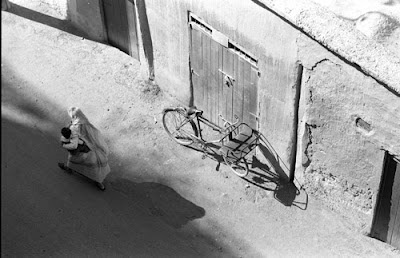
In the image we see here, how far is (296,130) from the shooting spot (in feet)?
29.6

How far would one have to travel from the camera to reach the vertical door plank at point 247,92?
9069 millimetres

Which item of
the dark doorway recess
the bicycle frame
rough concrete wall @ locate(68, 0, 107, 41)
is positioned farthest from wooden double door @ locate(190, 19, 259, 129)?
rough concrete wall @ locate(68, 0, 107, 41)

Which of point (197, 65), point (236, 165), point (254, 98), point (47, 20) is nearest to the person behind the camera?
point (254, 98)

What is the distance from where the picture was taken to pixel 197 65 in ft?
32.9

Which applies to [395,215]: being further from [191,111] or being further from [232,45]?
[191,111]

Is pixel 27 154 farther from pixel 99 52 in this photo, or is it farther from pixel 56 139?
pixel 99 52

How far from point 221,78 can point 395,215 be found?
124 inches

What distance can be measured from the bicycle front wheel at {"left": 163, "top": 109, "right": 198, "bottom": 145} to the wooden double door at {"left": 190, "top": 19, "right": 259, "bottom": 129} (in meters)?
0.44

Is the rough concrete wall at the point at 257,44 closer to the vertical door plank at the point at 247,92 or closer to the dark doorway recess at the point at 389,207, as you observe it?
the vertical door plank at the point at 247,92

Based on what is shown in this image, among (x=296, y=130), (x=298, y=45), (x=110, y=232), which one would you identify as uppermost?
(x=298, y=45)

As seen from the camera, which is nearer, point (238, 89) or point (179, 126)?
point (238, 89)

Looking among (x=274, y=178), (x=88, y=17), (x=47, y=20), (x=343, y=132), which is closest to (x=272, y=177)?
(x=274, y=178)

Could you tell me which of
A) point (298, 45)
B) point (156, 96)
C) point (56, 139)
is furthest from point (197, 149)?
point (298, 45)

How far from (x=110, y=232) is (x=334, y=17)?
4.22 meters
